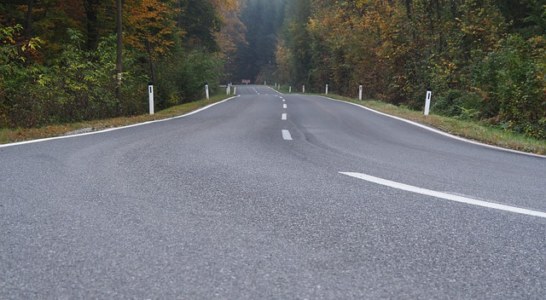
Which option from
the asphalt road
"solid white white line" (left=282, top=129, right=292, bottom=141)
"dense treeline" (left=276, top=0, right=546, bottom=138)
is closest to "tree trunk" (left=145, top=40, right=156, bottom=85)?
"dense treeline" (left=276, top=0, right=546, bottom=138)

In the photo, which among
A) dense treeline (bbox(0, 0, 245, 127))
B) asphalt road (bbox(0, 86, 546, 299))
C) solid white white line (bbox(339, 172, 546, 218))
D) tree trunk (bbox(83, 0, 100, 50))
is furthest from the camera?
tree trunk (bbox(83, 0, 100, 50))

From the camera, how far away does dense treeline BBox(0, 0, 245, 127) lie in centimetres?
1127

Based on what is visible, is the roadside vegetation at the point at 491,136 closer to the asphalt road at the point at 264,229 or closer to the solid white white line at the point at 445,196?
the asphalt road at the point at 264,229

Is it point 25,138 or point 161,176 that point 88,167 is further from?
point 25,138

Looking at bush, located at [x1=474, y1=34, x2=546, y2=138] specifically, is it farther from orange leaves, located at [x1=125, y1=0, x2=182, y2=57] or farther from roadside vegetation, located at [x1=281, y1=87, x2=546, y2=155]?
orange leaves, located at [x1=125, y1=0, x2=182, y2=57]

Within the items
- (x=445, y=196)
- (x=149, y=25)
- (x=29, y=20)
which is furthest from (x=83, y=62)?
(x=445, y=196)

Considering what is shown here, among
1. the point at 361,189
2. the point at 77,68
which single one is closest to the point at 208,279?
the point at 361,189

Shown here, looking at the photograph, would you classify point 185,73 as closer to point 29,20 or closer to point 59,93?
point 29,20

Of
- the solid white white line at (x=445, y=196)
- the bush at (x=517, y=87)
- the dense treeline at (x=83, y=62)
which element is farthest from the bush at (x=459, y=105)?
the dense treeline at (x=83, y=62)

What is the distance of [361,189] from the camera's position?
4.23 m

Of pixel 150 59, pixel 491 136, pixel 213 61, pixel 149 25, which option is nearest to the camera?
pixel 491 136

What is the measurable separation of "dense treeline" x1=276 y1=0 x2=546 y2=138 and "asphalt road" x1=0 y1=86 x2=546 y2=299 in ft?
24.8

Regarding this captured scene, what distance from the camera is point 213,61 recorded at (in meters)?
27.7

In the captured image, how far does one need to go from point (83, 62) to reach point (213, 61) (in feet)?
45.7
